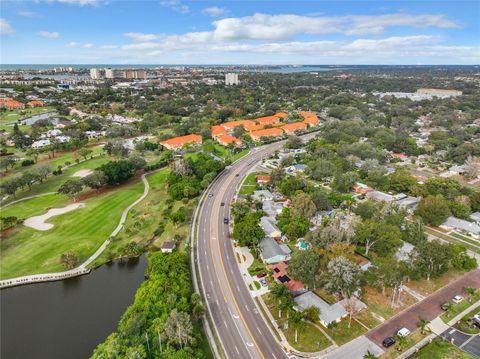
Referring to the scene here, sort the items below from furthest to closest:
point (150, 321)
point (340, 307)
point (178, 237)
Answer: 1. point (178, 237)
2. point (340, 307)
3. point (150, 321)

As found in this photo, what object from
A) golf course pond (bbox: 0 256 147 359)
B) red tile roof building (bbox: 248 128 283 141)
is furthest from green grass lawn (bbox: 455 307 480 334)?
red tile roof building (bbox: 248 128 283 141)

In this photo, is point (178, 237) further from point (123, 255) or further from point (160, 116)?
point (160, 116)

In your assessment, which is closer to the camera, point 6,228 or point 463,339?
point 463,339

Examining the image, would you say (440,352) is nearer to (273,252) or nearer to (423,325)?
(423,325)

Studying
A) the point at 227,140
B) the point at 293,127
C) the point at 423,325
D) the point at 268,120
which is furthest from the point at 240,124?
the point at 423,325

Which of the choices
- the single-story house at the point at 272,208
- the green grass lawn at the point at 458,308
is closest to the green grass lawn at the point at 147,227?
the single-story house at the point at 272,208

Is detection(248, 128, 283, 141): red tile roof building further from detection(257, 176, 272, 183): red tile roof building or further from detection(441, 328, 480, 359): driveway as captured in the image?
detection(441, 328, 480, 359): driveway

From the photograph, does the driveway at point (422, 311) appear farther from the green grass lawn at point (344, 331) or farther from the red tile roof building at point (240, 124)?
the red tile roof building at point (240, 124)

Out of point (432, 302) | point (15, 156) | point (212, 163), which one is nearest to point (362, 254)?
point (432, 302)
